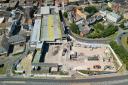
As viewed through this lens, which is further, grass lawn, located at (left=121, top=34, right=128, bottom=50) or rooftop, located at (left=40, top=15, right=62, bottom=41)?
rooftop, located at (left=40, top=15, right=62, bottom=41)

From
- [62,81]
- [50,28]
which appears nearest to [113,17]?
[50,28]

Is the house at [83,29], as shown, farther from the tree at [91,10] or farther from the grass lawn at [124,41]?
the grass lawn at [124,41]

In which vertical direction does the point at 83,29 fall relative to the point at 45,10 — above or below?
below

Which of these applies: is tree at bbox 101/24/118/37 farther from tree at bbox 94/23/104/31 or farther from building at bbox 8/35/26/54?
building at bbox 8/35/26/54

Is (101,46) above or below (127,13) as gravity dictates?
below

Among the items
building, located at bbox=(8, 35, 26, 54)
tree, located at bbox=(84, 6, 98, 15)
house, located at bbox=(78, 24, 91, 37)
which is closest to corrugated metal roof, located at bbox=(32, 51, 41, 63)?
building, located at bbox=(8, 35, 26, 54)

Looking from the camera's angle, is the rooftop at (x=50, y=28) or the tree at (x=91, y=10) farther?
the tree at (x=91, y=10)

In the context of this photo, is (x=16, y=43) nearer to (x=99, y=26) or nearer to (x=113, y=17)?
(x=99, y=26)

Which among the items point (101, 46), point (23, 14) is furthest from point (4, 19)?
point (101, 46)

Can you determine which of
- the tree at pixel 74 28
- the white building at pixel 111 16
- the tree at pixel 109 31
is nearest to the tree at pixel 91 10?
the white building at pixel 111 16

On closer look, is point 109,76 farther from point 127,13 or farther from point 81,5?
point 81,5

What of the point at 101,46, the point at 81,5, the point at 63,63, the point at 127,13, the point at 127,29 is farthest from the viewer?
the point at 81,5
